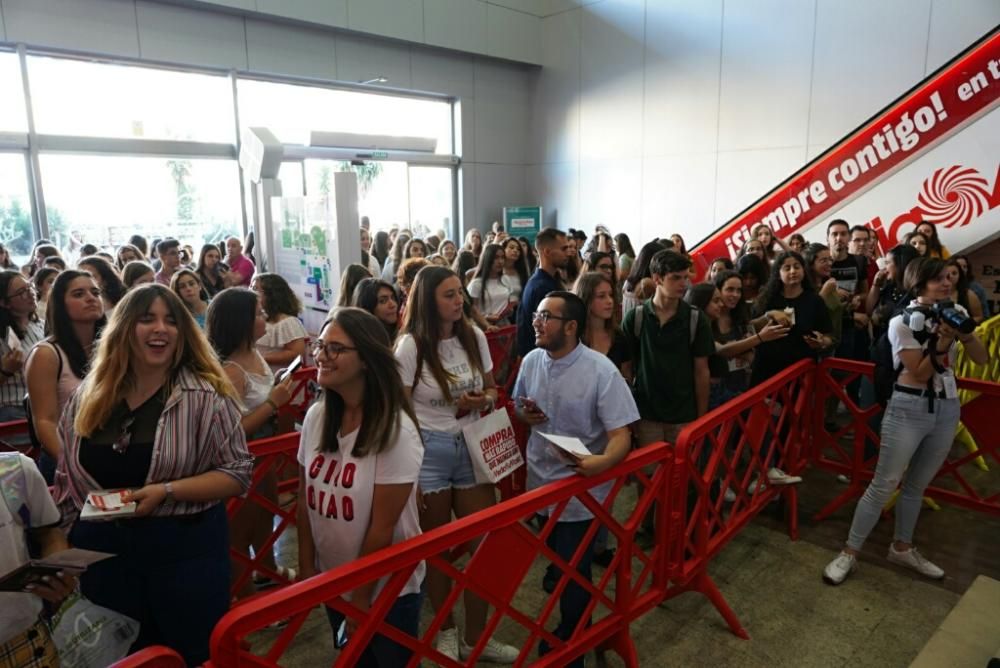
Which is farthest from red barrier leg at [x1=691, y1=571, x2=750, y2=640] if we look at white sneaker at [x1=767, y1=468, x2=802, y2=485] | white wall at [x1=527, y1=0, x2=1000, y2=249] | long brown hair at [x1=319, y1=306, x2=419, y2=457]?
white wall at [x1=527, y1=0, x2=1000, y2=249]

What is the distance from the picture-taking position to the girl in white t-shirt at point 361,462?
1.95 meters

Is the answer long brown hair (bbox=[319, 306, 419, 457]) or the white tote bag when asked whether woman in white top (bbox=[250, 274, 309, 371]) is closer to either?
the white tote bag

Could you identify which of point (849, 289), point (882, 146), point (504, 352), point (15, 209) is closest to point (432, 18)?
point (15, 209)

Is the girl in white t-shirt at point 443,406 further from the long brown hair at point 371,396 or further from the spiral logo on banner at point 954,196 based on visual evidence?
the spiral logo on banner at point 954,196

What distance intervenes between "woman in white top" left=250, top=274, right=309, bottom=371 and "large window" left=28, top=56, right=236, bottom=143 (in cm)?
764

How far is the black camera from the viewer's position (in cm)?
331

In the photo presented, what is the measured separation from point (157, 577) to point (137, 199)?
33.2 feet

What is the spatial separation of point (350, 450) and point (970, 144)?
10009 mm

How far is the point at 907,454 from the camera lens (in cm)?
363

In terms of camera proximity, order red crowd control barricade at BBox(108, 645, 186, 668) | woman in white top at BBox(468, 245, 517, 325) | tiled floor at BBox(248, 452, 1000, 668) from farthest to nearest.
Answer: woman in white top at BBox(468, 245, 517, 325), tiled floor at BBox(248, 452, 1000, 668), red crowd control barricade at BBox(108, 645, 186, 668)

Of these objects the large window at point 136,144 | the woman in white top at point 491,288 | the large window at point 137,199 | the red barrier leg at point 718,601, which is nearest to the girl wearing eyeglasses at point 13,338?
the woman in white top at point 491,288

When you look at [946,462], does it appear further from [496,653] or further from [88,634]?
[88,634]

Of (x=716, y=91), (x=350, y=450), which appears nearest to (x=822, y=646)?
(x=350, y=450)

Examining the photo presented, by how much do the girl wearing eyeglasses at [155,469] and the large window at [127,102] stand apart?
9528 mm
